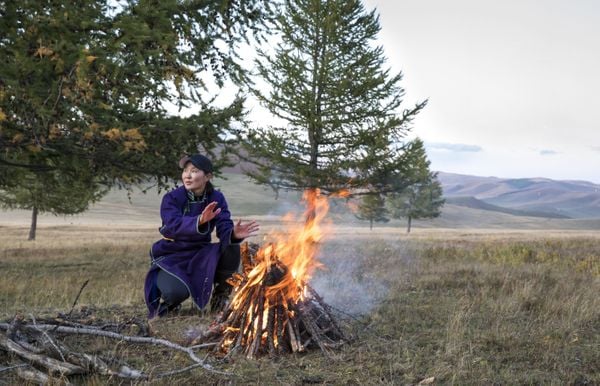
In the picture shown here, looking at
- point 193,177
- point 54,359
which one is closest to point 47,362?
point 54,359

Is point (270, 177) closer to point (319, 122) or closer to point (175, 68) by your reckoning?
point (319, 122)

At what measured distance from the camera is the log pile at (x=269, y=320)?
392 centimetres

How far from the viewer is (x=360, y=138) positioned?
688 inches

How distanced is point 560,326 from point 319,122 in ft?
42.8

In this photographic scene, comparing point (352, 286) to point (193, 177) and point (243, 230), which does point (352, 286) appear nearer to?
point (243, 230)

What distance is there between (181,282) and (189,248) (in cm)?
37

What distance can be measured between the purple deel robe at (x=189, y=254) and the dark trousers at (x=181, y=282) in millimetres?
76

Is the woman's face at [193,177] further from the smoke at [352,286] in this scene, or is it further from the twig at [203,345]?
the smoke at [352,286]

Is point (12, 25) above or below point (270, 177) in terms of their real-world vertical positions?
above

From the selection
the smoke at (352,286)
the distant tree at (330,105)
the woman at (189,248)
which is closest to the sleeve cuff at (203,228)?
the woman at (189,248)

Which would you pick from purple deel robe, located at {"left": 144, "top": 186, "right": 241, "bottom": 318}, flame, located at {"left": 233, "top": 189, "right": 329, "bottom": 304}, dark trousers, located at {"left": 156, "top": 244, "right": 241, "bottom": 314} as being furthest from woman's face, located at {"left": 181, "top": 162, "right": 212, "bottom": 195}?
flame, located at {"left": 233, "top": 189, "right": 329, "bottom": 304}

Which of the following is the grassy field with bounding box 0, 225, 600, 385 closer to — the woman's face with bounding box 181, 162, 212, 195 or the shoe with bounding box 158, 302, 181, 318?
the shoe with bounding box 158, 302, 181, 318

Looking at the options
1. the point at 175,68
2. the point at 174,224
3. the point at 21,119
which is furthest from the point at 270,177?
the point at 174,224

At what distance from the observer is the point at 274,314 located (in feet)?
13.3
